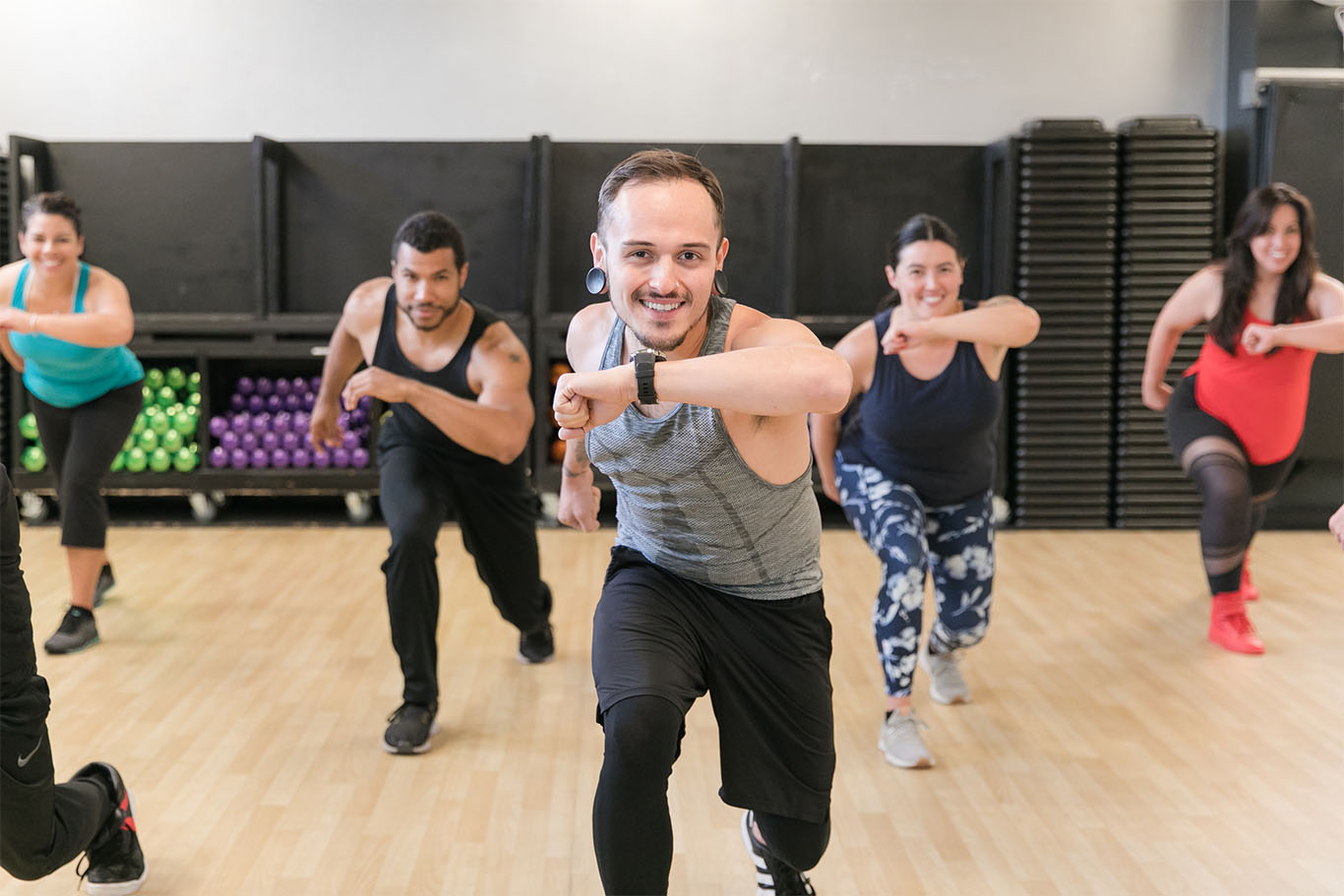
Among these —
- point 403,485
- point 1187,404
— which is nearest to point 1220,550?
point 1187,404

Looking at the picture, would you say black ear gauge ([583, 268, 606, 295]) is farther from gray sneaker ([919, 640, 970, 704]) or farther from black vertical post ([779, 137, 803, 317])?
black vertical post ([779, 137, 803, 317])

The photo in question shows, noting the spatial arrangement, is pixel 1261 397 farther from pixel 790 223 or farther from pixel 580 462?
pixel 580 462

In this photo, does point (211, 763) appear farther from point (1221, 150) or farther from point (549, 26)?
point (1221, 150)

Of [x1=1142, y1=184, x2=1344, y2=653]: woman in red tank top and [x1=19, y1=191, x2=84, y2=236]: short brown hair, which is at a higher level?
[x1=19, y1=191, x2=84, y2=236]: short brown hair

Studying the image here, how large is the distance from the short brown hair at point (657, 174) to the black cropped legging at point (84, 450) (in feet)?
→ 8.96

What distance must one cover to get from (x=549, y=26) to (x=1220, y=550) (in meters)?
4.00

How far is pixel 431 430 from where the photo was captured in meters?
3.64

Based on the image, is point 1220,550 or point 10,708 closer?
point 10,708

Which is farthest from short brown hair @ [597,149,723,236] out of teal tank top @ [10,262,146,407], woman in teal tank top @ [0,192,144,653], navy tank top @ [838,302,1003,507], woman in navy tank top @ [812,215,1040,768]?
teal tank top @ [10,262,146,407]

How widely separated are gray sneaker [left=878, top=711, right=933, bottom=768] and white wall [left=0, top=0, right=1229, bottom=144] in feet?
12.5

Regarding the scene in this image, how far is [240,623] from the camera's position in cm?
462

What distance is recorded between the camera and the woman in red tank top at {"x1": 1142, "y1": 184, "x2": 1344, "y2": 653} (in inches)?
166

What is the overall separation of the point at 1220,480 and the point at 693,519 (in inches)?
104

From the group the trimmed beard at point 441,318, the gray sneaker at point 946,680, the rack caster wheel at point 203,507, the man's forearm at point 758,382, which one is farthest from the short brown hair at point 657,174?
the rack caster wheel at point 203,507
